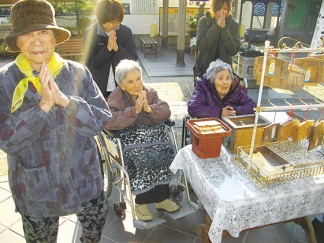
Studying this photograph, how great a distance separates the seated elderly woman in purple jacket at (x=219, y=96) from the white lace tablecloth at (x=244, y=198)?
99 centimetres

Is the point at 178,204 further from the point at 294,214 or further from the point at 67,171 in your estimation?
the point at 67,171

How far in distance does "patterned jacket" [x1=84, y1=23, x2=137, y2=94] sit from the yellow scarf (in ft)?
5.67

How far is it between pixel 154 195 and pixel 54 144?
1486 millimetres

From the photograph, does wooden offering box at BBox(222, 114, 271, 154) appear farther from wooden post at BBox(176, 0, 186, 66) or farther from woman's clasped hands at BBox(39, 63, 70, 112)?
wooden post at BBox(176, 0, 186, 66)

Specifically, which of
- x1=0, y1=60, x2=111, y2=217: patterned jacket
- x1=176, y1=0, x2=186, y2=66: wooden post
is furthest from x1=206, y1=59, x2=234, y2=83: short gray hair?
x1=176, y1=0, x2=186, y2=66: wooden post

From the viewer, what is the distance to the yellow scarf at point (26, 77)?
1824 millimetres

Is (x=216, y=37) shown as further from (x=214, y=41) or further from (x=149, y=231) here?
(x=149, y=231)

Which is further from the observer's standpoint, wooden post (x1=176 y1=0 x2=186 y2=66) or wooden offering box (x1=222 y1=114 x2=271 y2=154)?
wooden post (x1=176 y1=0 x2=186 y2=66)

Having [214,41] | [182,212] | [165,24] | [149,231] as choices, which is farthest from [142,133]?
[165,24]

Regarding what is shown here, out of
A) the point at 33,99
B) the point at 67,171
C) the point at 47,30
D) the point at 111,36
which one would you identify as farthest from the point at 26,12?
the point at 111,36

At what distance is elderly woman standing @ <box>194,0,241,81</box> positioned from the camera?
4.47 metres

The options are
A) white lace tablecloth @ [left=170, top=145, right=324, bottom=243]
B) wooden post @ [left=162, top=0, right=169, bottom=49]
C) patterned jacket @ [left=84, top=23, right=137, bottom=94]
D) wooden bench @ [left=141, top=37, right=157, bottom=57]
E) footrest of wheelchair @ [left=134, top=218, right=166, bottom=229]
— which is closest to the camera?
white lace tablecloth @ [left=170, top=145, right=324, bottom=243]

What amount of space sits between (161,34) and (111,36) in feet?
30.0

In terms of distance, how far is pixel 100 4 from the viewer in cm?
352
